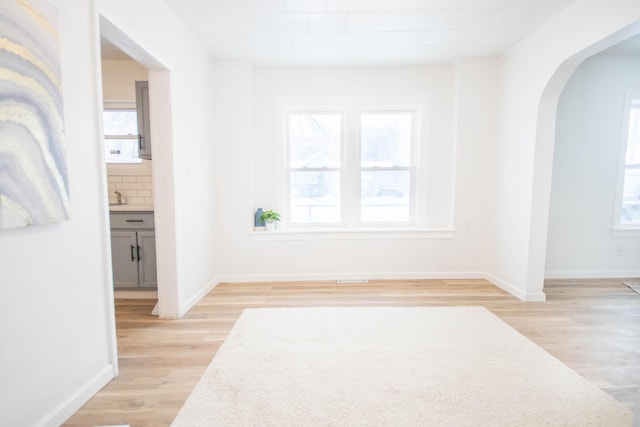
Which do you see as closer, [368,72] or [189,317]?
[189,317]

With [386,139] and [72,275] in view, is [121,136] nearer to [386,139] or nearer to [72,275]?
[72,275]

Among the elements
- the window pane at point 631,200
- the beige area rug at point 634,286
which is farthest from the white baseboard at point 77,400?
the window pane at point 631,200

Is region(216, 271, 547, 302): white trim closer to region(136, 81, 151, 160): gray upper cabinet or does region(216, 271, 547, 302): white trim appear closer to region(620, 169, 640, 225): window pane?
region(136, 81, 151, 160): gray upper cabinet

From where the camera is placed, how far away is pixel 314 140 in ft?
14.3

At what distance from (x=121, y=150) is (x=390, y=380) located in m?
4.11

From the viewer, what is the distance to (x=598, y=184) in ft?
13.3

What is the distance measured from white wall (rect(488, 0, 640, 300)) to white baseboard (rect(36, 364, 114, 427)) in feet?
12.8

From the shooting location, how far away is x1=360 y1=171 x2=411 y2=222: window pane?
4379mm

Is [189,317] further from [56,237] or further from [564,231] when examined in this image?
[564,231]

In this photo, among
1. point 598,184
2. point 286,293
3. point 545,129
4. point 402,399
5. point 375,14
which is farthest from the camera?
point 598,184

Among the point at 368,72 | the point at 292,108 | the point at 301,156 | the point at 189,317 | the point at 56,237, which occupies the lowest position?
the point at 189,317

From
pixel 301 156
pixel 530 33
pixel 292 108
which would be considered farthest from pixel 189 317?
pixel 530 33

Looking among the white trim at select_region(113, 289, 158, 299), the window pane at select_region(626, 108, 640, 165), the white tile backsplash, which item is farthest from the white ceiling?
the white trim at select_region(113, 289, 158, 299)

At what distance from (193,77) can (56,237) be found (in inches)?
91.3
